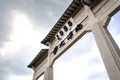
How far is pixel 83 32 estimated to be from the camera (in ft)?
19.2

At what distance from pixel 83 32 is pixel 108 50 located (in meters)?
1.97

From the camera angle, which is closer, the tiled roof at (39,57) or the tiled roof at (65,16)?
the tiled roof at (65,16)

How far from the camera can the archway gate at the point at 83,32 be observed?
400 centimetres

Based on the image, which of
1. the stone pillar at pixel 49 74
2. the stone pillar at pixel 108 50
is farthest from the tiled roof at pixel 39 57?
the stone pillar at pixel 108 50

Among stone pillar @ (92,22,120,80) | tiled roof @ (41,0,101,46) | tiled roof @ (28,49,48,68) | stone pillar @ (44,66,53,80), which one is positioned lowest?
stone pillar @ (92,22,120,80)

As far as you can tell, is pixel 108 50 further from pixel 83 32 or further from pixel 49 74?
pixel 49 74

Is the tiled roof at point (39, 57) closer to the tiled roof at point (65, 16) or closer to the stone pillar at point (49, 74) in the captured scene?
the tiled roof at point (65, 16)

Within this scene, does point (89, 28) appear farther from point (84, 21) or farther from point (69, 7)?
point (69, 7)

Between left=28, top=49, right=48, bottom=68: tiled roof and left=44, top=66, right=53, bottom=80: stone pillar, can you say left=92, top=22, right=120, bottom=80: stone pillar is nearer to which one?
left=44, top=66, right=53, bottom=80: stone pillar

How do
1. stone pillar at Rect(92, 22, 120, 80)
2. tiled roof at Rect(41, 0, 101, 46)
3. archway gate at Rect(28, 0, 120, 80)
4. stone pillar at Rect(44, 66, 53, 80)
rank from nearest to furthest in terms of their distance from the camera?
stone pillar at Rect(92, 22, 120, 80), archway gate at Rect(28, 0, 120, 80), tiled roof at Rect(41, 0, 101, 46), stone pillar at Rect(44, 66, 53, 80)

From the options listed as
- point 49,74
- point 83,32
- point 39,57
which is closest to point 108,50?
point 83,32

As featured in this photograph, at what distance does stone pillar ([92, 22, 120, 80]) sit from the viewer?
12.0 feet

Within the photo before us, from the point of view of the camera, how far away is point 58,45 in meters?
7.77

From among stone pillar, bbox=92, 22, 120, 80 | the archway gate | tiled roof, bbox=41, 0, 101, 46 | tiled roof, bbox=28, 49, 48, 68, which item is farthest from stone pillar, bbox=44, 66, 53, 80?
stone pillar, bbox=92, 22, 120, 80
